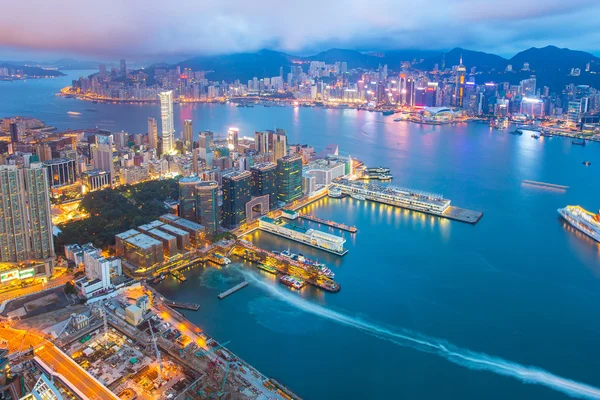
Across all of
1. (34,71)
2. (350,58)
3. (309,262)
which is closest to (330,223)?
(309,262)

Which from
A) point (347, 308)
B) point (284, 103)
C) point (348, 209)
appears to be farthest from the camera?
point (284, 103)

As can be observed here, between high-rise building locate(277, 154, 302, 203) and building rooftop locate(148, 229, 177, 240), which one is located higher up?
high-rise building locate(277, 154, 302, 203)

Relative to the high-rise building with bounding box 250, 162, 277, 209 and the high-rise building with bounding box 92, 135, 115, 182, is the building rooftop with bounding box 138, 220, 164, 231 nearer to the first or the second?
the high-rise building with bounding box 250, 162, 277, 209

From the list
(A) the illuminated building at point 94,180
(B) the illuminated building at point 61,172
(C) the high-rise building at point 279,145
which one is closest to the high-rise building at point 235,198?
(A) the illuminated building at point 94,180

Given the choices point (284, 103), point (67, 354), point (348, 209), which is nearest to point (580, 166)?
point (348, 209)

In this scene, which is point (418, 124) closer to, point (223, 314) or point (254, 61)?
point (223, 314)

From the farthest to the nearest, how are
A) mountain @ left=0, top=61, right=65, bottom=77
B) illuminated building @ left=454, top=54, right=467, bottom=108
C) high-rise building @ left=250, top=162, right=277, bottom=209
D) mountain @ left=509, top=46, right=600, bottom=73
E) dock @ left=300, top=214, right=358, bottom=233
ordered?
mountain @ left=0, top=61, right=65, bottom=77
mountain @ left=509, top=46, right=600, bottom=73
illuminated building @ left=454, top=54, right=467, bottom=108
high-rise building @ left=250, top=162, right=277, bottom=209
dock @ left=300, top=214, right=358, bottom=233

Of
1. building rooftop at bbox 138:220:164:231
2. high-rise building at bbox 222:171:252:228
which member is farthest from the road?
high-rise building at bbox 222:171:252:228
